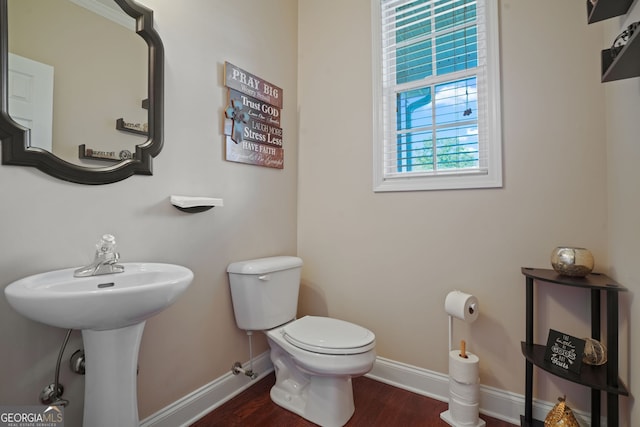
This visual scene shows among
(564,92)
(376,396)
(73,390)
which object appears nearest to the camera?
(73,390)

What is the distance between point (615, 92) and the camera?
50.8 inches

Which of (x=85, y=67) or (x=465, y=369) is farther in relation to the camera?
(x=465, y=369)

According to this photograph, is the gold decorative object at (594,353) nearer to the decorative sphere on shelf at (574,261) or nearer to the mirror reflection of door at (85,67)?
the decorative sphere on shelf at (574,261)

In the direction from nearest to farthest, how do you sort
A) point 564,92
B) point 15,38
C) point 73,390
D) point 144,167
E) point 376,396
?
1. point 15,38
2. point 73,390
3. point 144,167
4. point 564,92
5. point 376,396

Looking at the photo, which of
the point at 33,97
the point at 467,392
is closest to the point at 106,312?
the point at 33,97

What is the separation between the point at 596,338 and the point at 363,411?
1152 millimetres

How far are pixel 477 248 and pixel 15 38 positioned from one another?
218cm

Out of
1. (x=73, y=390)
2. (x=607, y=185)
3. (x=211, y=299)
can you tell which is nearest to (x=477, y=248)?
(x=607, y=185)

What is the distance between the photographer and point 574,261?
1326mm

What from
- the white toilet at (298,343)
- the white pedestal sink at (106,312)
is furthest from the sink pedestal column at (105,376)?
the white toilet at (298,343)

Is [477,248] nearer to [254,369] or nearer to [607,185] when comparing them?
[607,185]

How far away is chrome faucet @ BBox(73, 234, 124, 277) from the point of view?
43.7 inches

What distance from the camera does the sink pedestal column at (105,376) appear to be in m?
1.06

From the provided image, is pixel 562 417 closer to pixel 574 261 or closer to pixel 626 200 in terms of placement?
pixel 574 261
